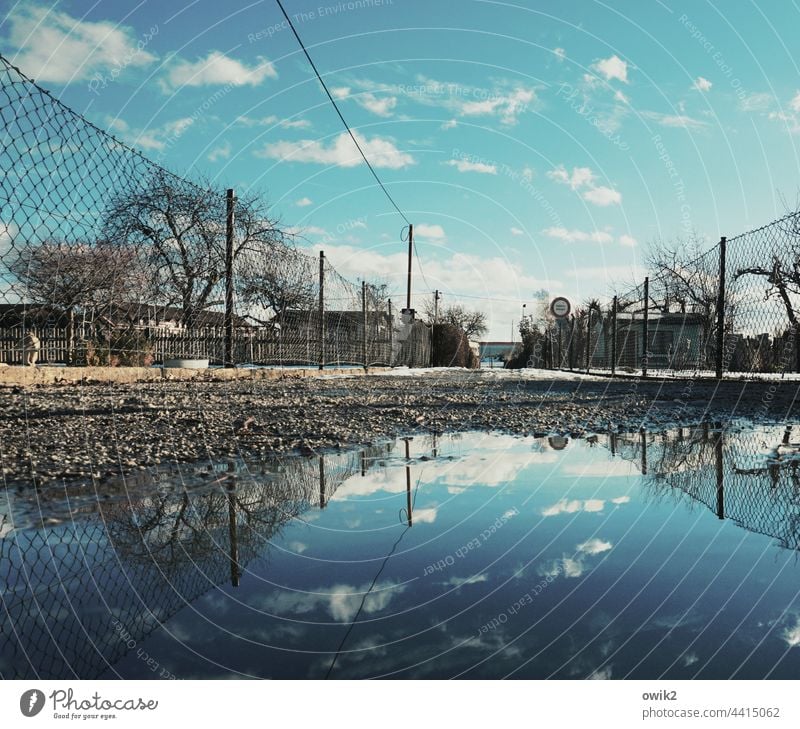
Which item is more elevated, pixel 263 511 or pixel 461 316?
pixel 461 316

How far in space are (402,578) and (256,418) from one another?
3776 millimetres

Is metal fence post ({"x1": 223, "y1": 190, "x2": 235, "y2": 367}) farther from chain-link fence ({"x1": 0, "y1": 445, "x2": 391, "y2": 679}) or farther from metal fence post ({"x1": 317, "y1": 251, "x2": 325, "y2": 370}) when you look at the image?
chain-link fence ({"x1": 0, "y1": 445, "x2": 391, "y2": 679})

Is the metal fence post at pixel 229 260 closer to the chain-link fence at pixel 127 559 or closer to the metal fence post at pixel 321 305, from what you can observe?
the metal fence post at pixel 321 305

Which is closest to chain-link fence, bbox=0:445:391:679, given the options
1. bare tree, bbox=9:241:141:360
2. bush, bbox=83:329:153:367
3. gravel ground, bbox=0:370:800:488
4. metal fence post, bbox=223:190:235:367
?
gravel ground, bbox=0:370:800:488

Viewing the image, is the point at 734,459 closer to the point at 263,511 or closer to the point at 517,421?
the point at 517,421

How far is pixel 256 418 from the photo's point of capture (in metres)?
5.43

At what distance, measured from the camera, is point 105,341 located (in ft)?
41.5

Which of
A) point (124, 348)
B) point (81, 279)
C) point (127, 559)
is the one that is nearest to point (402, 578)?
point (127, 559)

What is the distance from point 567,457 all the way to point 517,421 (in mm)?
2017

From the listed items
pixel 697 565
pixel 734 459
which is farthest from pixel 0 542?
pixel 734 459

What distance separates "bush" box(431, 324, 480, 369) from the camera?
36.0 meters

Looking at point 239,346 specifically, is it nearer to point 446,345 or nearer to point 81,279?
point 81,279

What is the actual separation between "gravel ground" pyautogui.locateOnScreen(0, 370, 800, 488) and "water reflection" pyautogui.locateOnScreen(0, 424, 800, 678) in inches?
25.5
